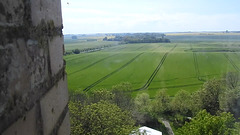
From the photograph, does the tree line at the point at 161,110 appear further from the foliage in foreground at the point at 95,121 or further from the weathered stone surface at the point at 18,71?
the weathered stone surface at the point at 18,71

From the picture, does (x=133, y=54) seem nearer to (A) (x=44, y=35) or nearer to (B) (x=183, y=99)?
(B) (x=183, y=99)

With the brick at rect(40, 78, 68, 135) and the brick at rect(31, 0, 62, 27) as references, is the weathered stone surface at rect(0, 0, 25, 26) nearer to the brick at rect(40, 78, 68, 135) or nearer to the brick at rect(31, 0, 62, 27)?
the brick at rect(31, 0, 62, 27)

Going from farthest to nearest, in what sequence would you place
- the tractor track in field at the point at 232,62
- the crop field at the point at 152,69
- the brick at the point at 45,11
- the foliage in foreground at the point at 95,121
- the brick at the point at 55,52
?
the crop field at the point at 152,69
the tractor track in field at the point at 232,62
the foliage in foreground at the point at 95,121
the brick at the point at 55,52
the brick at the point at 45,11

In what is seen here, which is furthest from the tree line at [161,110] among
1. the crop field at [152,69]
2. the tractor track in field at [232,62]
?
the crop field at [152,69]

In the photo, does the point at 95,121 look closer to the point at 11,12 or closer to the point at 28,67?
the point at 28,67

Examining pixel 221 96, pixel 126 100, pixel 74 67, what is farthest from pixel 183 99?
pixel 74 67
